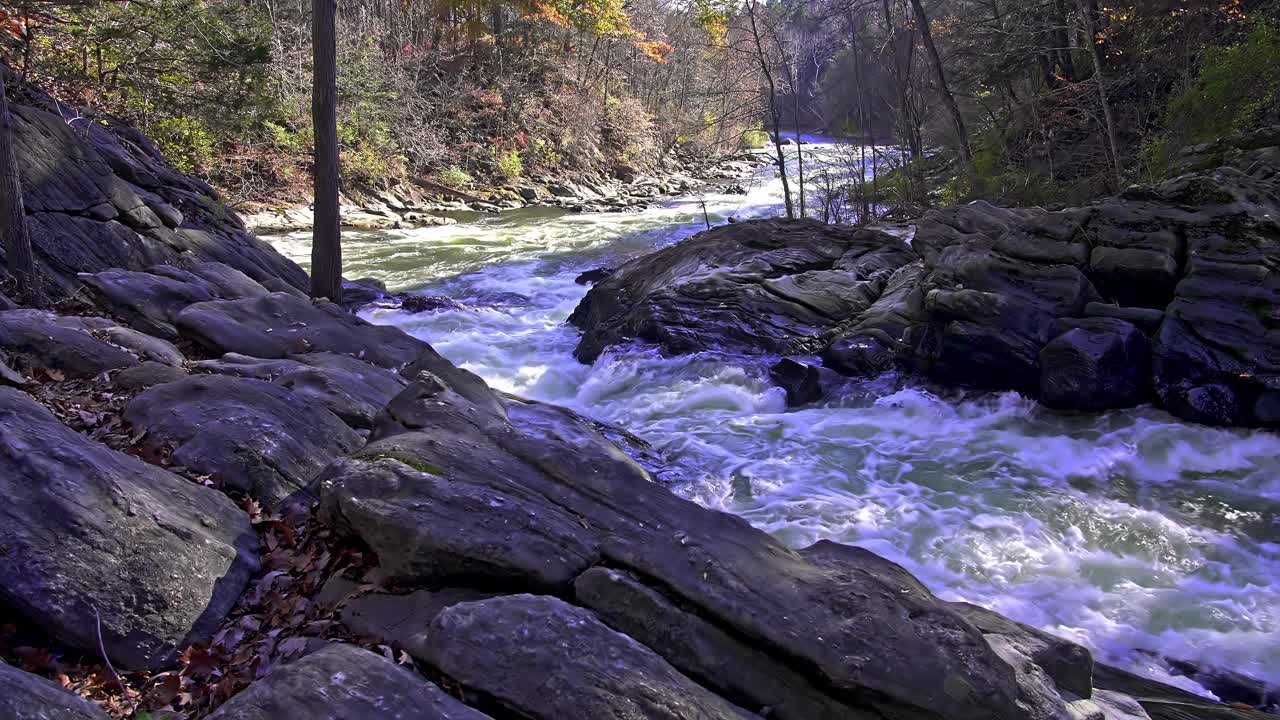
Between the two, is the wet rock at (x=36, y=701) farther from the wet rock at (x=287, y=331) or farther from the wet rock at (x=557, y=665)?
the wet rock at (x=287, y=331)

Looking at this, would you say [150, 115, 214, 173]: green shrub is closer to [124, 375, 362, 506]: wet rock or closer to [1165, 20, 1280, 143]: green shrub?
[124, 375, 362, 506]: wet rock

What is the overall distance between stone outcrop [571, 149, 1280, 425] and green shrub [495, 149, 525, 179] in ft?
74.7

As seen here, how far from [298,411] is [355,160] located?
23.9m

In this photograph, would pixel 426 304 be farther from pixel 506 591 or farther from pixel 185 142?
pixel 506 591

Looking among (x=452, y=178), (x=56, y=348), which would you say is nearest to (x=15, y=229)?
(x=56, y=348)

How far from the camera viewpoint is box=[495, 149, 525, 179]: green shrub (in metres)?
34.4

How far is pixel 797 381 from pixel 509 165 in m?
26.2

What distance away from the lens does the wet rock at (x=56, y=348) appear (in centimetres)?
671

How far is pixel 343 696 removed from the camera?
3.20m

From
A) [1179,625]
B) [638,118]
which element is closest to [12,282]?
[1179,625]

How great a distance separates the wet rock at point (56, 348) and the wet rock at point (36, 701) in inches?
175

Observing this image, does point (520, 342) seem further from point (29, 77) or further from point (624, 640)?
point (624, 640)

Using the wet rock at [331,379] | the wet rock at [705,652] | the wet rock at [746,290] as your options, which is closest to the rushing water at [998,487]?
the wet rock at [746,290]

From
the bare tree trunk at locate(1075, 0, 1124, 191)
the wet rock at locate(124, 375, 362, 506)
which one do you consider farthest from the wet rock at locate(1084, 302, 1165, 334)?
the wet rock at locate(124, 375, 362, 506)
